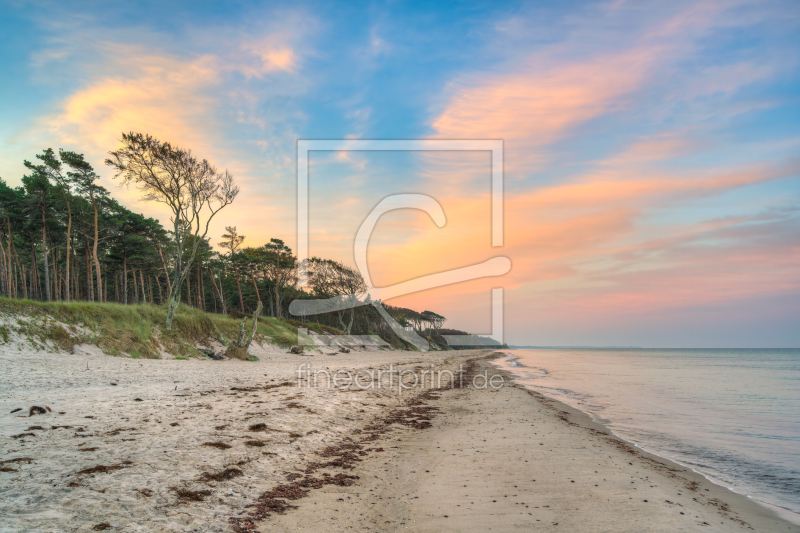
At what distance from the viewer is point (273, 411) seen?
853 centimetres

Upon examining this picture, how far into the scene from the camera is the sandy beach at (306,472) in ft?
13.1

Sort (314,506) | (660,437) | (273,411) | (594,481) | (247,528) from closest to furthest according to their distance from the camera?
(247,528)
(314,506)
(594,481)
(273,411)
(660,437)

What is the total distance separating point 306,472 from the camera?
566cm

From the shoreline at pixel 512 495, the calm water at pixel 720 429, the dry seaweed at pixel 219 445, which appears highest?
the dry seaweed at pixel 219 445

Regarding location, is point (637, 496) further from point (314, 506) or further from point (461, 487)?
point (314, 506)

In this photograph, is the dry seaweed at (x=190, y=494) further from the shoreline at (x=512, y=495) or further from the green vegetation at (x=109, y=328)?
the green vegetation at (x=109, y=328)

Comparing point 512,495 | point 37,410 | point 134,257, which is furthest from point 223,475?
point 134,257

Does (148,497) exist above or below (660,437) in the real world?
above

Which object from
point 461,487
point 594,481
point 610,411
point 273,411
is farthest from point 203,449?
point 610,411

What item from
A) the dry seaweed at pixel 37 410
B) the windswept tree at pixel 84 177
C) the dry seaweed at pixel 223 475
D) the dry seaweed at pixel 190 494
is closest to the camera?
the dry seaweed at pixel 190 494

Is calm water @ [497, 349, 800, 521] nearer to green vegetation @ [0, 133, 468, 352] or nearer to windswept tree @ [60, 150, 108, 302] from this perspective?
green vegetation @ [0, 133, 468, 352]

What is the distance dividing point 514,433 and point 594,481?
10.1ft

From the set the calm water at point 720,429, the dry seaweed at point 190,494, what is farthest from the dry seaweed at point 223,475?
the calm water at point 720,429

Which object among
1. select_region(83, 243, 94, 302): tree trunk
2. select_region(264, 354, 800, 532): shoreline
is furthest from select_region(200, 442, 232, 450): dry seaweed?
select_region(83, 243, 94, 302): tree trunk
